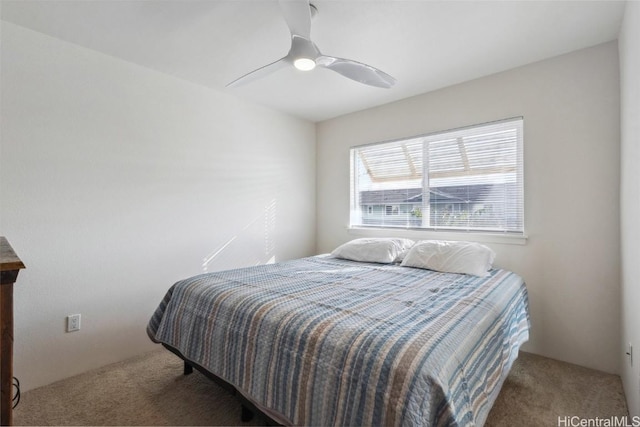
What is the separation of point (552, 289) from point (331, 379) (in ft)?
7.12

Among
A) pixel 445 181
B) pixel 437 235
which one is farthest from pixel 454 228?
pixel 445 181

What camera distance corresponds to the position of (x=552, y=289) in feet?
7.84

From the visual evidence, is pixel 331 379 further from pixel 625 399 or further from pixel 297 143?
pixel 297 143

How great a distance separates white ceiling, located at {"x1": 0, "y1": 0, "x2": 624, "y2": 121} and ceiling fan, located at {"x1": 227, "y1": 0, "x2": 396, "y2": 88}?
0.25m

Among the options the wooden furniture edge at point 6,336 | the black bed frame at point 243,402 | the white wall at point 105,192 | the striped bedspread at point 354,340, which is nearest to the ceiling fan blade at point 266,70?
the white wall at point 105,192

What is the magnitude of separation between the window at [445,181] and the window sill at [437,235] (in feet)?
0.19

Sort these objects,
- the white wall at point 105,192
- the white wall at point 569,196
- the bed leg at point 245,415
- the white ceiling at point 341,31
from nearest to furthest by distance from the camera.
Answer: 1. the bed leg at point 245,415
2. the white ceiling at point 341,31
3. the white wall at point 105,192
4. the white wall at point 569,196

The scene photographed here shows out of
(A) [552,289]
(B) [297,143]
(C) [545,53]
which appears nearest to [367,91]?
(B) [297,143]

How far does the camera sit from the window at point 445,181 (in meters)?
2.65

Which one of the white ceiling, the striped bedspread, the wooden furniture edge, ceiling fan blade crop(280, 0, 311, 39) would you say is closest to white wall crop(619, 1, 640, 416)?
the white ceiling

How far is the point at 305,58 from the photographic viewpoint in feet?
6.02

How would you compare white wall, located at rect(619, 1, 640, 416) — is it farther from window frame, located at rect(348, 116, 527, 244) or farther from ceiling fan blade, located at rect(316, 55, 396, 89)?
ceiling fan blade, located at rect(316, 55, 396, 89)

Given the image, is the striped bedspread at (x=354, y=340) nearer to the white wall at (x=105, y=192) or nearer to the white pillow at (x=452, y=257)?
the white pillow at (x=452, y=257)

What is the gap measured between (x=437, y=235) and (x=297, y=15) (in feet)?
7.62
